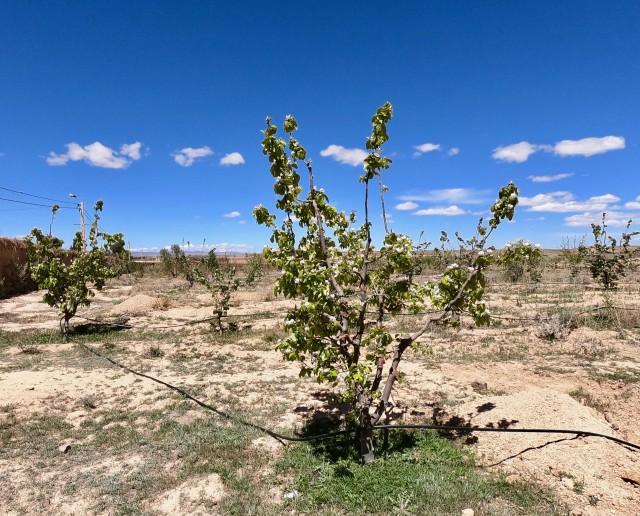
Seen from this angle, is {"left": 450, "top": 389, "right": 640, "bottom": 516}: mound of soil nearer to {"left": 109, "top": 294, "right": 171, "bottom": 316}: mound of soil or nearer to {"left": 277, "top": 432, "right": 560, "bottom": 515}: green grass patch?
{"left": 277, "top": 432, "right": 560, "bottom": 515}: green grass patch

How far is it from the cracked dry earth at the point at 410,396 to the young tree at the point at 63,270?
1650 mm

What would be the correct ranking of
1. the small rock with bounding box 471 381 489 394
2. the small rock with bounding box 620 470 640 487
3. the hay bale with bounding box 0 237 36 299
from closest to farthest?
the small rock with bounding box 620 470 640 487
the small rock with bounding box 471 381 489 394
the hay bale with bounding box 0 237 36 299

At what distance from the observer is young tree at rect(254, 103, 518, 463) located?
4.30 meters

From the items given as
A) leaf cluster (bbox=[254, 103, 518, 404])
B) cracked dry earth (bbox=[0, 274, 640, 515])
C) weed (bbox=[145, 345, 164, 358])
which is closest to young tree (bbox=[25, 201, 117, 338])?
cracked dry earth (bbox=[0, 274, 640, 515])

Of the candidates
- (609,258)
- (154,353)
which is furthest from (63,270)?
(609,258)

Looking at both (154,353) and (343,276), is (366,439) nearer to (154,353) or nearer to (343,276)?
(343,276)

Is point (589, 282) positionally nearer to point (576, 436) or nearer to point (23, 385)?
point (576, 436)

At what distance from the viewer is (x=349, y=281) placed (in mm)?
4859

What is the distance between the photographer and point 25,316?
16.2 metres

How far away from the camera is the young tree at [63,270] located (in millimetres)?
12234

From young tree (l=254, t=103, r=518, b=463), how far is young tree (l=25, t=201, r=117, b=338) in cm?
1058

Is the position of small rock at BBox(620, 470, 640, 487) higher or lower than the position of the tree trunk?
lower

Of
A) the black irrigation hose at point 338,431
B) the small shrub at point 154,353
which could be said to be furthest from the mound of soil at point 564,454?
the small shrub at point 154,353

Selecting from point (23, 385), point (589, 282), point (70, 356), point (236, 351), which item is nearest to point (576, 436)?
point (236, 351)
